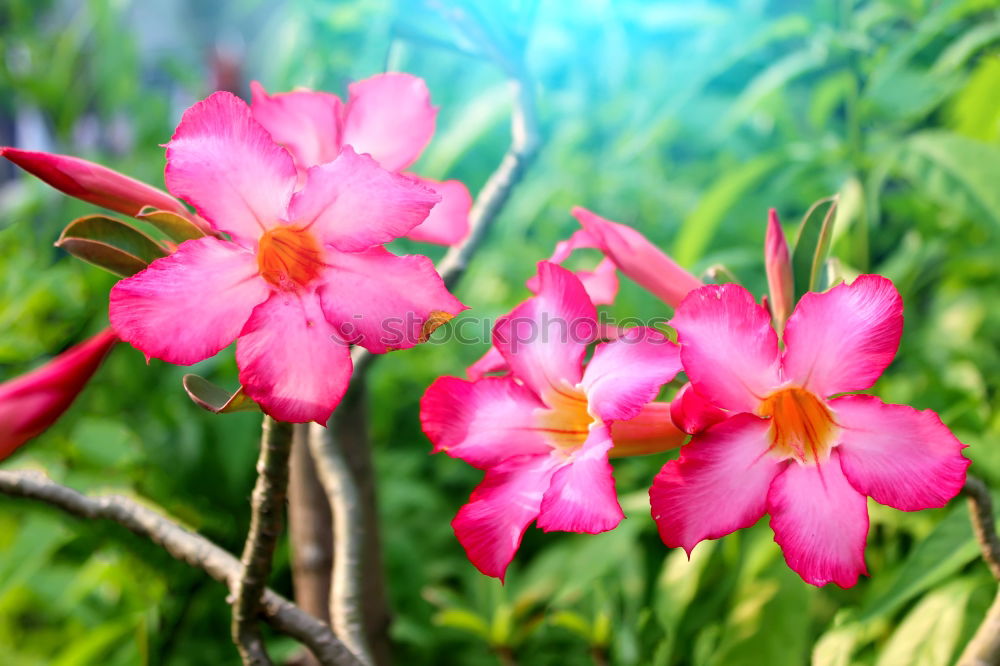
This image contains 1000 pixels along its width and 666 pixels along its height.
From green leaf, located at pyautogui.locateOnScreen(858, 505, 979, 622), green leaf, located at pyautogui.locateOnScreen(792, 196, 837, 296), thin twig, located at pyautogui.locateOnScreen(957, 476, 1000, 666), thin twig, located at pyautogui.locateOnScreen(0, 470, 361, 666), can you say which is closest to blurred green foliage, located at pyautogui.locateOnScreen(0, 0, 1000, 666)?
green leaf, located at pyautogui.locateOnScreen(858, 505, 979, 622)

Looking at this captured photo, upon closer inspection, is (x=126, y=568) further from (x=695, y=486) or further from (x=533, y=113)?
(x=695, y=486)

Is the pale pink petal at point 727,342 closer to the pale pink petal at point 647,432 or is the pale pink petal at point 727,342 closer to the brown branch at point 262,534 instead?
the pale pink petal at point 647,432

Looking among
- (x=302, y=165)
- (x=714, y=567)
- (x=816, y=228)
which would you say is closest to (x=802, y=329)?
(x=816, y=228)

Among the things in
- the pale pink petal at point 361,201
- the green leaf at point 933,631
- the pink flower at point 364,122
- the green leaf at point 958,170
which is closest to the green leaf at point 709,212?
the green leaf at point 958,170

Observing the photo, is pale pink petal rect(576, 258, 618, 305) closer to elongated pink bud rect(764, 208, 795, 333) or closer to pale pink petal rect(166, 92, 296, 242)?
elongated pink bud rect(764, 208, 795, 333)

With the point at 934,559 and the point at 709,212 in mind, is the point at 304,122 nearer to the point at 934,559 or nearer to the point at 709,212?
the point at 934,559

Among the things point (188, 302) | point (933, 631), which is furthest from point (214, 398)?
point (933, 631)
